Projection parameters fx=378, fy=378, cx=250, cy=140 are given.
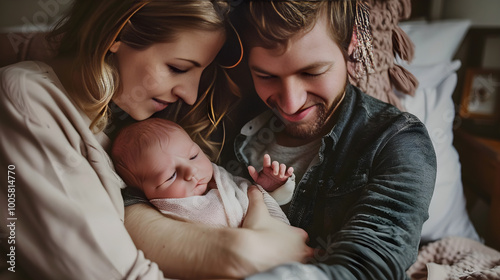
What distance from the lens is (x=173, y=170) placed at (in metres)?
0.64

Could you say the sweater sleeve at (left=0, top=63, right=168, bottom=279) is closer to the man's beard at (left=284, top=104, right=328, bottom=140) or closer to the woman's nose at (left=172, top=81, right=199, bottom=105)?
the woman's nose at (left=172, top=81, right=199, bottom=105)

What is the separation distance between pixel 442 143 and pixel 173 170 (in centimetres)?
57

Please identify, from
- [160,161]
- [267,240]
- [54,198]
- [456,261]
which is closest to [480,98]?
[456,261]

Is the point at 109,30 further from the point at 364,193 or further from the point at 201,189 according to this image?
the point at 364,193

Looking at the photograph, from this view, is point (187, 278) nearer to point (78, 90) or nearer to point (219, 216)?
point (219, 216)

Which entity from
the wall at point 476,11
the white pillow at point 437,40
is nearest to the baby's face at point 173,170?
the white pillow at point 437,40

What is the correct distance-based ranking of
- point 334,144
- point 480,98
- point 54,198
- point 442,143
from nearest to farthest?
point 54,198, point 334,144, point 442,143, point 480,98

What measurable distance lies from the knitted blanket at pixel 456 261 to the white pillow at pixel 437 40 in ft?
1.46

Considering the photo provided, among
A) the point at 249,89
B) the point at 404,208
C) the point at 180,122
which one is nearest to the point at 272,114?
the point at 249,89

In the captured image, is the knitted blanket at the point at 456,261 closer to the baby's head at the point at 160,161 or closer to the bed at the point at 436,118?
the bed at the point at 436,118

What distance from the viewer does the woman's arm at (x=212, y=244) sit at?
60cm

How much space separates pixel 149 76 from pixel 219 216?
27 cm

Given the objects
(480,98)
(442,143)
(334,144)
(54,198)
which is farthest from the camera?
(480,98)

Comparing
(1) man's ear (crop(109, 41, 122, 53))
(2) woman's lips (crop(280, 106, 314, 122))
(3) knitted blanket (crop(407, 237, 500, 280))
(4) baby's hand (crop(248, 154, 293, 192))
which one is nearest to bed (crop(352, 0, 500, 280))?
(3) knitted blanket (crop(407, 237, 500, 280))
